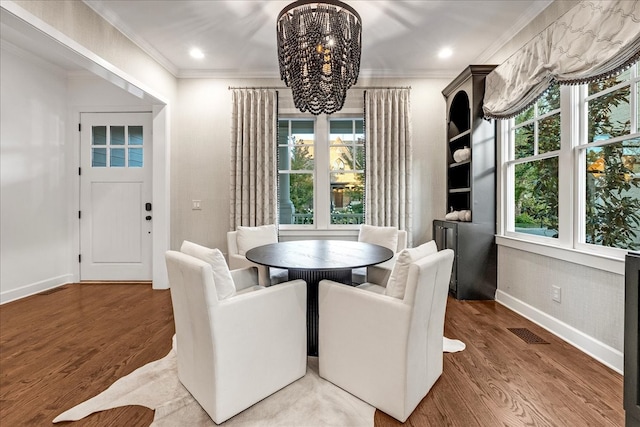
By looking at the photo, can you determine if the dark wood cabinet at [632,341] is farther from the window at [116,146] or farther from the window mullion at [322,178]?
the window at [116,146]

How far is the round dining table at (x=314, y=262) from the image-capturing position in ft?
6.10

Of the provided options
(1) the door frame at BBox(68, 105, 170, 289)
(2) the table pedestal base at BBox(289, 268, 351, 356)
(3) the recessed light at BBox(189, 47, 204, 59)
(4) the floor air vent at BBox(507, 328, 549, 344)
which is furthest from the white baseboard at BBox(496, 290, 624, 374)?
(3) the recessed light at BBox(189, 47, 204, 59)

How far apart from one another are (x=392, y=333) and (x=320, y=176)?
2.89 meters

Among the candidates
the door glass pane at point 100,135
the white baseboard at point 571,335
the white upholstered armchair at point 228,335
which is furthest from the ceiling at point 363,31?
the white baseboard at point 571,335

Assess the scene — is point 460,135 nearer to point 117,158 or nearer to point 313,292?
point 313,292

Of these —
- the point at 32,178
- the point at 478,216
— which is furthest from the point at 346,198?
the point at 32,178

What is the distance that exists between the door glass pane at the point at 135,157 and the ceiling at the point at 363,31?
120 cm

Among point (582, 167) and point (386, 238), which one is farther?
point (386, 238)

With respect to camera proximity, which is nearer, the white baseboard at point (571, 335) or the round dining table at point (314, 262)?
the round dining table at point (314, 262)

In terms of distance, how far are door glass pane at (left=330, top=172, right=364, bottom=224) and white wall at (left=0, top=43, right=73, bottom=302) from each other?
3.60 meters

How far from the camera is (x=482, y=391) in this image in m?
1.73

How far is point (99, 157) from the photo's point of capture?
4.03 meters

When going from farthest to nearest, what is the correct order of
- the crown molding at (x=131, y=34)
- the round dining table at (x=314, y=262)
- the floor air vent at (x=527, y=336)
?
the crown molding at (x=131, y=34) < the floor air vent at (x=527, y=336) < the round dining table at (x=314, y=262)

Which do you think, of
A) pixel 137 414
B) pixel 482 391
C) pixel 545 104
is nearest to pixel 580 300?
pixel 482 391
